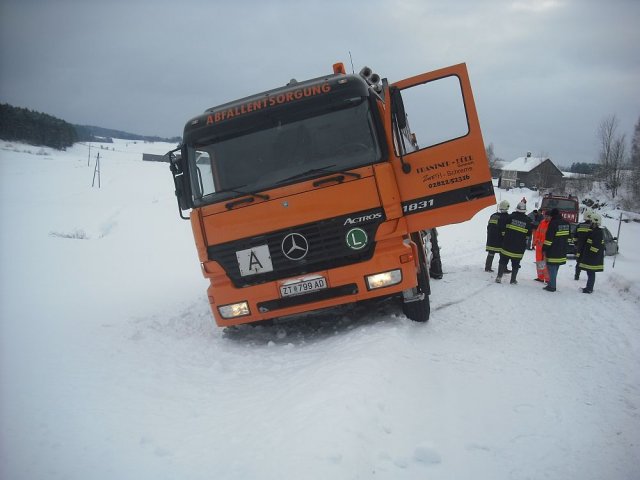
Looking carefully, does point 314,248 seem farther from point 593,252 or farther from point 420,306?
point 593,252

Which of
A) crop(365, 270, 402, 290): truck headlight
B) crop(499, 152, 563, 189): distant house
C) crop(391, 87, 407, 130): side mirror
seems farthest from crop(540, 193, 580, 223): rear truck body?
crop(499, 152, 563, 189): distant house

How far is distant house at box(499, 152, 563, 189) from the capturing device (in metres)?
60.6

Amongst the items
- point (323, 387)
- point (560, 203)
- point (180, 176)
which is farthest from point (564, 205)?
point (323, 387)

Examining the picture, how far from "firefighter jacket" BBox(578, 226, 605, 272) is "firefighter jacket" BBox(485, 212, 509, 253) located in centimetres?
152

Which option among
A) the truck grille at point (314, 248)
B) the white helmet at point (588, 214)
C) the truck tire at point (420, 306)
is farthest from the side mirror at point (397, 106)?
the white helmet at point (588, 214)

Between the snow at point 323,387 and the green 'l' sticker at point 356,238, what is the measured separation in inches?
38.9

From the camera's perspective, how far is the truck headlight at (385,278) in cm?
458

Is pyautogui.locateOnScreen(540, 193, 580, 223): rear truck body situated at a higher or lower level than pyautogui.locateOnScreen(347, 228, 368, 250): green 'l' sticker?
lower

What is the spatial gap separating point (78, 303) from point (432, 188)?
5.73 m

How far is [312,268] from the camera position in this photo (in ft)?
15.3

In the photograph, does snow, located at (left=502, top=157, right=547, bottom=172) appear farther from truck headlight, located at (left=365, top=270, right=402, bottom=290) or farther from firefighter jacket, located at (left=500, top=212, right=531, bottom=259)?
truck headlight, located at (left=365, top=270, right=402, bottom=290)

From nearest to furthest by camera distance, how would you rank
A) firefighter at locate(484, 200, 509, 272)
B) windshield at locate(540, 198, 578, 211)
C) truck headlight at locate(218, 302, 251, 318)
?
truck headlight at locate(218, 302, 251, 318) → firefighter at locate(484, 200, 509, 272) → windshield at locate(540, 198, 578, 211)

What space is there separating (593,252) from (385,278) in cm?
544

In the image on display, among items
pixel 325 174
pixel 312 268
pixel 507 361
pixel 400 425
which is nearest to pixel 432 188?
pixel 325 174
